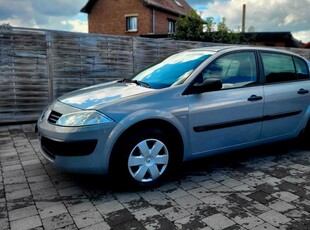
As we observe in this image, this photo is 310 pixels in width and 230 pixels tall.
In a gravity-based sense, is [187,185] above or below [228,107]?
below

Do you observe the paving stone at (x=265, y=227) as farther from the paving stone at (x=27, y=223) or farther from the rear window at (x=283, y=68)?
the rear window at (x=283, y=68)

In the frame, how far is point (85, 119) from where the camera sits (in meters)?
2.95

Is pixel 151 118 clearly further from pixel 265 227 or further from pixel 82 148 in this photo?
pixel 265 227

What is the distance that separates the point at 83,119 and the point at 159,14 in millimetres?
23586

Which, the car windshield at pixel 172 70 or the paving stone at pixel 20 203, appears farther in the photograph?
the car windshield at pixel 172 70

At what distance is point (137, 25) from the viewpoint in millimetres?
24922

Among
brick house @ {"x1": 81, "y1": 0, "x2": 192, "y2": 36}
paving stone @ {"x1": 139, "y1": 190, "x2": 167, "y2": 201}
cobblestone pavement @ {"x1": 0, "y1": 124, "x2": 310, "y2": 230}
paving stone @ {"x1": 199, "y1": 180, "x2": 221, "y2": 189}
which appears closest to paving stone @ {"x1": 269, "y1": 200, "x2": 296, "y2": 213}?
cobblestone pavement @ {"x1": 0, "y1": 124, "x2": 310, "y2": 230}

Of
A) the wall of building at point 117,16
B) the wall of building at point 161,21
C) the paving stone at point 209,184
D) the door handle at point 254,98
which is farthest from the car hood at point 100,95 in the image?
the wall of building at point 161,21

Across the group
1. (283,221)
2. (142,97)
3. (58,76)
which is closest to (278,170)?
(283,221)

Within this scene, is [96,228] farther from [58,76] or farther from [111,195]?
[58,76]

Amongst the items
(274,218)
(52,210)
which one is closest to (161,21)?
(52,210)

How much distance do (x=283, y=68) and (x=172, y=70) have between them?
1727mm

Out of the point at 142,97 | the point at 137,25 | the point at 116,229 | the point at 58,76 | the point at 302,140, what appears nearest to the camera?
the point at 116,229

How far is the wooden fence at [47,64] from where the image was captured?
20.3ft
